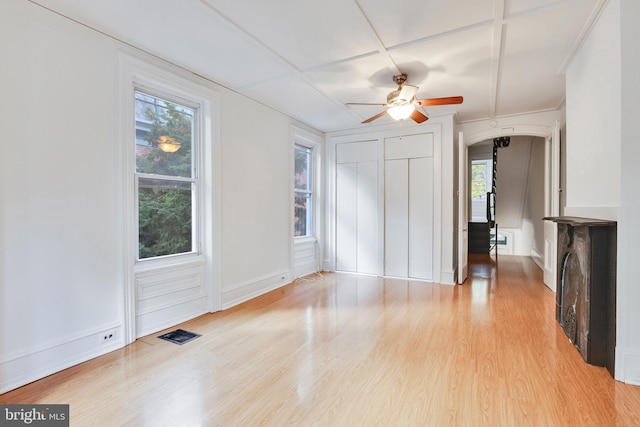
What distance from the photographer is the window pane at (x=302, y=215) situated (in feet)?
17.7

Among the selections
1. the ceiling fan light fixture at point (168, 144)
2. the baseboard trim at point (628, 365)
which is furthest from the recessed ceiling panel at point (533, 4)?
the ceiling fan light fixture at point (168, 144)

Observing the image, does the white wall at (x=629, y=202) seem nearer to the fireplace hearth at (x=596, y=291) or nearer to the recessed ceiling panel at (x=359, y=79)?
the fireplace hearth at (x=596, y=291)

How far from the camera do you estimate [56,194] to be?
7.49 ft

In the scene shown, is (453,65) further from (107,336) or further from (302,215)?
(107,336)

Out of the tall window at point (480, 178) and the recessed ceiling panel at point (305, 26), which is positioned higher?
the recessed ceiling panel at point (305, 26)

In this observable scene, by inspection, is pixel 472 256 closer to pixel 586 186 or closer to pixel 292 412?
pixel 586 186

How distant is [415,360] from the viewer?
8.04ft

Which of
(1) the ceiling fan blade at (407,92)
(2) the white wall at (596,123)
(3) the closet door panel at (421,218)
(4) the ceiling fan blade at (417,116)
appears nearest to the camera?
(2) the white wall at (596,123)

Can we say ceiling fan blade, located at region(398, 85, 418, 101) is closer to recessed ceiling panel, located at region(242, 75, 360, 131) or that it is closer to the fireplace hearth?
recessed ceiling panel, located at region(242, 75, 360, 131)

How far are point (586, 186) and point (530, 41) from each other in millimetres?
1415

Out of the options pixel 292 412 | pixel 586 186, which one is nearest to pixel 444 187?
pixel 586 186

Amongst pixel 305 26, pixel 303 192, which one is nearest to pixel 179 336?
pixel 305 26

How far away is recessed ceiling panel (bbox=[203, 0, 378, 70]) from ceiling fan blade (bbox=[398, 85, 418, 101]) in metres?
0.62

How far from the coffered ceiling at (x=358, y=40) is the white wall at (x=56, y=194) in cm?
30
